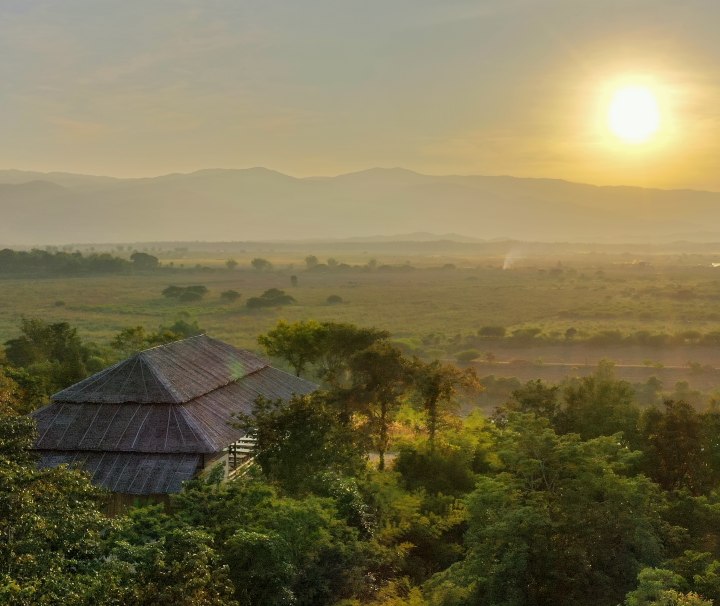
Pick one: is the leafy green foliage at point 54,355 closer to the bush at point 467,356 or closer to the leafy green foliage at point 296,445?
the leafy green foliage at point 296,445

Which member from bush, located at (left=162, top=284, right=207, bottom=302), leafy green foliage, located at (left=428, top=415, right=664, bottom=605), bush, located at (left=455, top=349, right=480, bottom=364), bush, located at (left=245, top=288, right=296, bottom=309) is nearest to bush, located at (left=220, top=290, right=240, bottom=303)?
bush, located at (left=162, top=284, right=207, bottom=302)

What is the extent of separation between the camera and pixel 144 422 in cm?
2223

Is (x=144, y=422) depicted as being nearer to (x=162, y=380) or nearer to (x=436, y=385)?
(x=162, y=380)

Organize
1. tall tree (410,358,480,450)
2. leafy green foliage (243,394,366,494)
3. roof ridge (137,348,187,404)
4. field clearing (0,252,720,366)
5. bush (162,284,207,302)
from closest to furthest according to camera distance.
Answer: leafy green foliage (243,394,366,494), roof ridge (137,348,187,404), tall tree (410,358,480,450), field clearing (0,252,720,366), bush (162,284,207,302)

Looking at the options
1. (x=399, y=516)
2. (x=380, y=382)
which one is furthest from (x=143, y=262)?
(x=399, y=516)

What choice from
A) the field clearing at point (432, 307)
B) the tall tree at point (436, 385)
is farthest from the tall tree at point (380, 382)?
the field clearing at point (432, 307)

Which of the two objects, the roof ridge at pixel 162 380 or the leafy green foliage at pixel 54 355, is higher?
the roof ridge at pixel 162 380

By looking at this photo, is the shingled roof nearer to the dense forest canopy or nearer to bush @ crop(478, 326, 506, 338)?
the dense forest canopy

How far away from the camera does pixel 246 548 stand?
1503 centimetres

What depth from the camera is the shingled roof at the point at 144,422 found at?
2091 cm

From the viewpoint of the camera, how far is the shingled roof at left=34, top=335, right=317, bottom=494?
2091 centimetres

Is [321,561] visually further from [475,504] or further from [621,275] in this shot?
[621,275]

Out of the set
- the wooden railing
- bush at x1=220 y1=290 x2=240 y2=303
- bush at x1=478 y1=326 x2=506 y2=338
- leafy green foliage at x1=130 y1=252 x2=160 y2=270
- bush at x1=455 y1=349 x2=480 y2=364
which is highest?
leafy green foliage at x1=130 y1=252 x2=160 y2=270

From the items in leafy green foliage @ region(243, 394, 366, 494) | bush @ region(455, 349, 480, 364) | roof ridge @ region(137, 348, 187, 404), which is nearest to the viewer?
leafy green foliage @ region(243, 394, 366, 494)
